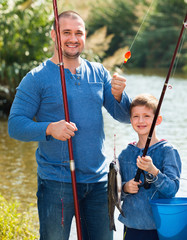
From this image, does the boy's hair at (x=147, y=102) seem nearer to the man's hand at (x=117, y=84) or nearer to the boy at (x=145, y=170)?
the boy at (x=145, y=170)

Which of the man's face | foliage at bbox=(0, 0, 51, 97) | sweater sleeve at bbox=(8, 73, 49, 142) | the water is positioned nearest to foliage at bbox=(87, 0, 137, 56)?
the water

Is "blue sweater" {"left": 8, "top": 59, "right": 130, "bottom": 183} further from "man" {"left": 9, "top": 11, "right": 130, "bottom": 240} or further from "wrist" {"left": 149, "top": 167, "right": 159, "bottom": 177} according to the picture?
"wrist" {"left": 149, "top": 167, "right": 159, "bottom": 177}

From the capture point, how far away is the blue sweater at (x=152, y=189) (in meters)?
2.16

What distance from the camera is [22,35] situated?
354 inches

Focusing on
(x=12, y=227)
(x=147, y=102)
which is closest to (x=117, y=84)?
(x=147, y=102)

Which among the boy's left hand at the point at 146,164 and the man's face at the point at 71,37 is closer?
the boy's left hand at the point at 146,164

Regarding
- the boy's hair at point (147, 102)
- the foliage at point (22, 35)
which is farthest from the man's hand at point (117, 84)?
the foliage at point (22, 35)

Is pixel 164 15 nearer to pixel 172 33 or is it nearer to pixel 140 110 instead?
pixel 172 33

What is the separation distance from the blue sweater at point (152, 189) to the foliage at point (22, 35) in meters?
6.67

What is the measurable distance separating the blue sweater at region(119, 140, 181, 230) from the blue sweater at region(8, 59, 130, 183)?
0.73 ft

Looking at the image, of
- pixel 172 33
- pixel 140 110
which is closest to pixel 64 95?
pixel 140 110

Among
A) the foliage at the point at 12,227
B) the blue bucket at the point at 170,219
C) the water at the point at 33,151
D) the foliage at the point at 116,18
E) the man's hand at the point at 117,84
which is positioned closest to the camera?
the blue bucket at the point at 170,219

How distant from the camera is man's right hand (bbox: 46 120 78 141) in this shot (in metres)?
2.07

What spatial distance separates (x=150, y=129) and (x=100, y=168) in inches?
15.3
